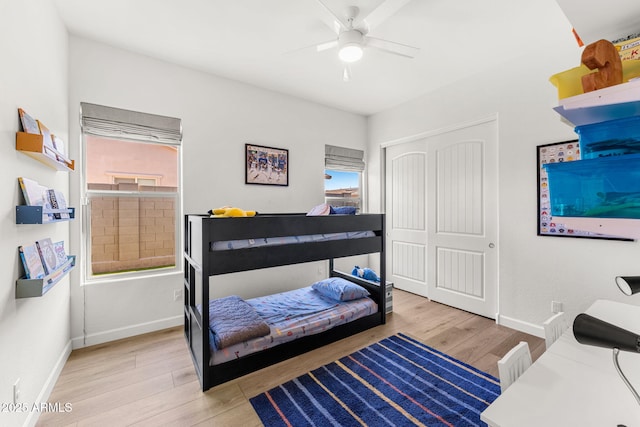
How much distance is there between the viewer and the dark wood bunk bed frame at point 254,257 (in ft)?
6.17

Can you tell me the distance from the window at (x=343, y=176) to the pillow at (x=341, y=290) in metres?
1.36

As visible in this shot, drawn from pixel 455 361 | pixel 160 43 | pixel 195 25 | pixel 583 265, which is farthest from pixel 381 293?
pixel 160 43

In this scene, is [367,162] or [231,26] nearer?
[231,26]

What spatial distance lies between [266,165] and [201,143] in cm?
78

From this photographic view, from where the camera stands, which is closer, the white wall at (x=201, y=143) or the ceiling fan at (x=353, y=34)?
the ceiling fan at (x=353, y=34)

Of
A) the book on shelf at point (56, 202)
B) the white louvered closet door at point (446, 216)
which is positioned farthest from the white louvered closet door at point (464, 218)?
the book on shelf at point (56, 202)

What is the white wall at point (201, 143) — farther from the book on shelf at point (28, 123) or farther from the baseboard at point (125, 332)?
the book on shelf at point (28, 123)

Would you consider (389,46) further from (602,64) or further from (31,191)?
(31,191)

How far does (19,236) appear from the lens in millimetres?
1436

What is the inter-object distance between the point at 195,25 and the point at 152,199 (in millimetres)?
1660

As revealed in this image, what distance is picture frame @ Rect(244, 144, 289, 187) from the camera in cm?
329

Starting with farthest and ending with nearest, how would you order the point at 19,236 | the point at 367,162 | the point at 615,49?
1. the point at 367,162
2. the point at 19,236
3. the point at 615,49

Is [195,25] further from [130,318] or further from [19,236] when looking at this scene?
[130,318]

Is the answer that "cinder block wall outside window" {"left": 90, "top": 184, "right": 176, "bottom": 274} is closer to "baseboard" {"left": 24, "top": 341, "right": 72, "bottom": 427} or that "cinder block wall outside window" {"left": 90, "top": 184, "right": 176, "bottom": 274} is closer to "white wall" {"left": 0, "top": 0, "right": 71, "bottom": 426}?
"white wall" {"left": 0, "top": 0, "right": 71, "bottom": 426}
